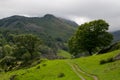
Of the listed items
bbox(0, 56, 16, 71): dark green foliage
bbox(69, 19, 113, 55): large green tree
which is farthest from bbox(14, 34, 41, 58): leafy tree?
bbox(69, 19, 113, 55): large green tree

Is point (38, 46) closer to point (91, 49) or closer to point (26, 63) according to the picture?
point (26, 63)

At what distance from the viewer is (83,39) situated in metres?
127

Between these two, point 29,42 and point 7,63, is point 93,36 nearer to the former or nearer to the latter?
point 29,42

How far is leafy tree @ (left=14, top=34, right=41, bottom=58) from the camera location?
144 meters

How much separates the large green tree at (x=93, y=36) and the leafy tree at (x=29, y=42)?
23.0m

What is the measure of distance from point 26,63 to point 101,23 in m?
36.4

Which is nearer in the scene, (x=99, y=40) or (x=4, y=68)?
(x=99, y=40)

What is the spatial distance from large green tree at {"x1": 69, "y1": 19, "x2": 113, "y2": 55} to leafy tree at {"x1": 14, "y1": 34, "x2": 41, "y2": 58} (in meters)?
23.0

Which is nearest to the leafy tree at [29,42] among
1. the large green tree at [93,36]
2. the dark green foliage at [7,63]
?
the dark green foliage at [7,63]

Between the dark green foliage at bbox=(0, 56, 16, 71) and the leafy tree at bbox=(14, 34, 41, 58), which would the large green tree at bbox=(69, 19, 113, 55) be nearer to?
the leafy tree at bbox=(14, 34, 41, 58)

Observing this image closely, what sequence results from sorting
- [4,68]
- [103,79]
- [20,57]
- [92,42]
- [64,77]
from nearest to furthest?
1. [103,79]
2. [64,77]
3. [92,42]
4. [4,68]
5. [20,57]

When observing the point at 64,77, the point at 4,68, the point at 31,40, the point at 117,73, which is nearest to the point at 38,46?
the point at 31,40

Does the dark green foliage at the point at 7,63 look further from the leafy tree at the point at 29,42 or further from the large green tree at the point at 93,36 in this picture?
the large green tree at the point at 93,36

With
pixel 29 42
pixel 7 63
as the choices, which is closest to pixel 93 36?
pixel 29 42
